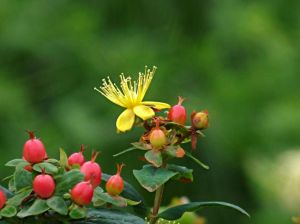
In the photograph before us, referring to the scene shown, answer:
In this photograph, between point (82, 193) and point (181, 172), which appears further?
point (181, 172)

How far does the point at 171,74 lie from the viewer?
4449mm

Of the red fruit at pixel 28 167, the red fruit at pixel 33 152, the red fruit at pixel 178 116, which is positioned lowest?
the red fruit at pixel 28 167

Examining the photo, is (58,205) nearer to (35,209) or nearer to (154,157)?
(35,209)

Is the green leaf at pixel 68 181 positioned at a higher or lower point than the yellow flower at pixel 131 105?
lower

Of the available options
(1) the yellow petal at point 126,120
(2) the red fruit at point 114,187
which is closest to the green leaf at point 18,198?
(2) the red fruit at point 114,187

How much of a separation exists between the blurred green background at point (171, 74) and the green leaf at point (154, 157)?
2.44m

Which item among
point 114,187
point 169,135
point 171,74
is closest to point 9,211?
point 114,187

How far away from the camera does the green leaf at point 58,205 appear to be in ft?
3.66

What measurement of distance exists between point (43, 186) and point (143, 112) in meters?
0.22

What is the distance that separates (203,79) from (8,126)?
0.95 m

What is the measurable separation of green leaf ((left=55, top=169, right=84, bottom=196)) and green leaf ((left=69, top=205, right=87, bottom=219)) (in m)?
0.03

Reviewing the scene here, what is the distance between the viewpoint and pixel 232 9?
15.4 feet

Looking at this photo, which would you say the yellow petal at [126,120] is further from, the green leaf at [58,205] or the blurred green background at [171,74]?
the blurred green background at [171,74]

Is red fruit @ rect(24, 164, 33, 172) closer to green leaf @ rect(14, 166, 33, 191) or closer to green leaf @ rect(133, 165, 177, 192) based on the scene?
green leaf @ rect(14, 166, 33, 191)
